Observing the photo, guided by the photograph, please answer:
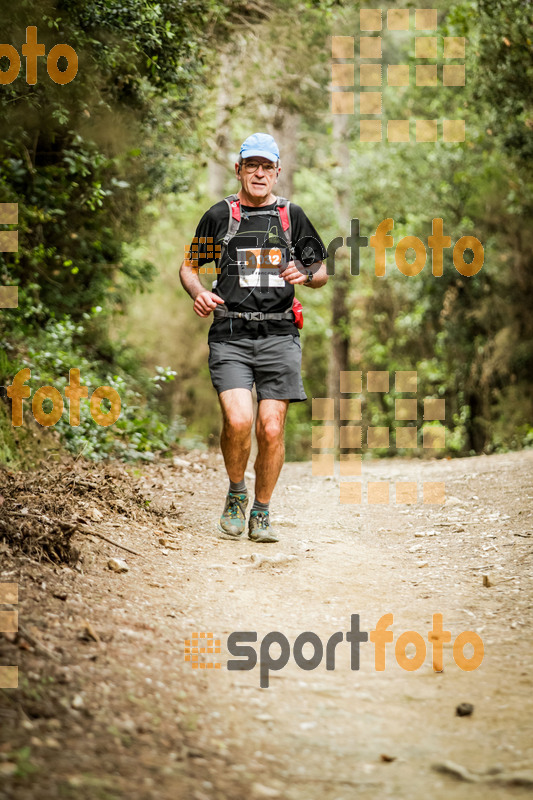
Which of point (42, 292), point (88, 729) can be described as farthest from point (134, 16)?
point (88, 729)

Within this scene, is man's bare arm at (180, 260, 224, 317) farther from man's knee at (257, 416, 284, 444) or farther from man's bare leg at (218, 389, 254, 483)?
man's knee at (257, 416, 284, 444)

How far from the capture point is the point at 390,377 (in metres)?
19.5

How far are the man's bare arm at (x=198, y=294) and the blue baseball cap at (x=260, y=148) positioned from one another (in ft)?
2.67

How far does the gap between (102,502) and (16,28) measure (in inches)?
139

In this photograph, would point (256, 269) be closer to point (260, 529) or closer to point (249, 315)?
point (249, 315)

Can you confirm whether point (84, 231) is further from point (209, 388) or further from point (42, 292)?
point (209, 388)

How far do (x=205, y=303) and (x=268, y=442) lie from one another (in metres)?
0.98

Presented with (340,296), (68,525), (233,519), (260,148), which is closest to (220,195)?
(340,296)

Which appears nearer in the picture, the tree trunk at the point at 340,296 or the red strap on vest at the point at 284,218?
Result: the red strap on vest at the point at 284,218

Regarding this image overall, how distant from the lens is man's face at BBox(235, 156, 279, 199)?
5.08 metres

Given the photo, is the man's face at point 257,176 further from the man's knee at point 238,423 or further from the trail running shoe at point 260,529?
the trail running shoe at point 260,529

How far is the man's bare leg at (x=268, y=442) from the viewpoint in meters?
5.12

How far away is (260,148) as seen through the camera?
5078 mm

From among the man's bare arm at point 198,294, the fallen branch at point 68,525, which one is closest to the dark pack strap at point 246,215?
the man's bare arm at point 198,294
